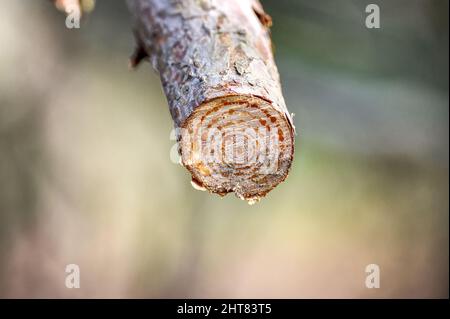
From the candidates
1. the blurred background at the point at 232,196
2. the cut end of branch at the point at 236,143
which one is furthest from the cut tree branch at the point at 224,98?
the blurred background at the point at 232,196

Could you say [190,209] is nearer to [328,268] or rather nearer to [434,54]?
[328,268]

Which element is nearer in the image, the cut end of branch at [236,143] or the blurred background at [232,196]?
the cut end of branch at [236,143]

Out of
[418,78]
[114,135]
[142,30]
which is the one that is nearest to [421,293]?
[418,78]

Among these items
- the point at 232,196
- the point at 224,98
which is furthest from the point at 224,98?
the point at 232,196

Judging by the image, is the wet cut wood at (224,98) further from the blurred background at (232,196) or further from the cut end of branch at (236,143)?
the blurred background at (232,196)

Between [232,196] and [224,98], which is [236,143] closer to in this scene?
[224,98]

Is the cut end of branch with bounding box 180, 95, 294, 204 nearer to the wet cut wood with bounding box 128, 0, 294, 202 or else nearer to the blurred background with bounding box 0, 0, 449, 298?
the wet cut wood with bounding box 128, 0, 294, 202
